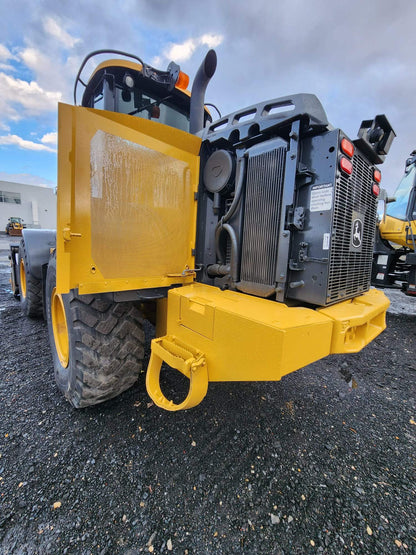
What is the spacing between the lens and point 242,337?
60.2 inches

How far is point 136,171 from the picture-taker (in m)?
1.92

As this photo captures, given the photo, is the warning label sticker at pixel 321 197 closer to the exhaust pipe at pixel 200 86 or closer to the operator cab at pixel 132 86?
the exhaust pipe at pixel 200 86

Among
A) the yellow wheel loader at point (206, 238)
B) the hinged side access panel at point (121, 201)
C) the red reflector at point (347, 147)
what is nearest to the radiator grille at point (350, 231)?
the yellow wheel loader at point (206, 238)

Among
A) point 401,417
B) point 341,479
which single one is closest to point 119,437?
point 341,479

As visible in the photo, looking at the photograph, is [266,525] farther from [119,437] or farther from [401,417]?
[401,417]

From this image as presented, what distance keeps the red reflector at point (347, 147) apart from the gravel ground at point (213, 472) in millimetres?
2199

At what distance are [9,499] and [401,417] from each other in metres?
3.08

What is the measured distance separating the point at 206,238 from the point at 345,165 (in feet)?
4.15

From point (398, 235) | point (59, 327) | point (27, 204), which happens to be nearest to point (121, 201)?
point (59, 327)

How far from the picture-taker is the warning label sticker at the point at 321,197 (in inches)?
71.2

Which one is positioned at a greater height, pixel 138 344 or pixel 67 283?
pixel 67 283

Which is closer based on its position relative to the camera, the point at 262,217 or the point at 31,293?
the point at 262,217

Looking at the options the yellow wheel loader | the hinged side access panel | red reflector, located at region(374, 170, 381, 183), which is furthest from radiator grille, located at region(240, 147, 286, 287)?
red reflector, located at region(374, 170, 381, 183)

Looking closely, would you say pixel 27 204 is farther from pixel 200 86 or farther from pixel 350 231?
pixel 350 231
